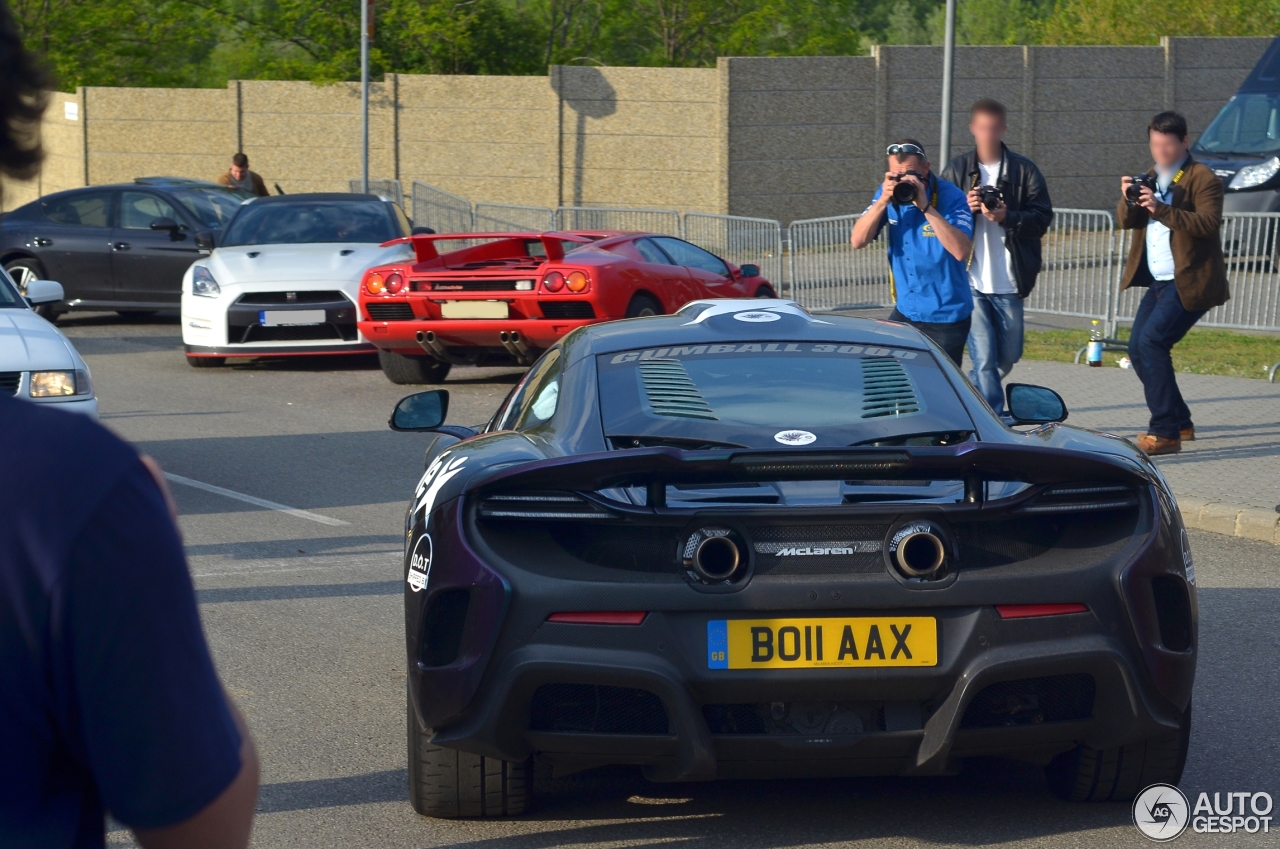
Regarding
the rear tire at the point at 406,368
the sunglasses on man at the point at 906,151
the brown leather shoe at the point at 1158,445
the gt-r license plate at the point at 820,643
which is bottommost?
the rear tire at the point at 406,368

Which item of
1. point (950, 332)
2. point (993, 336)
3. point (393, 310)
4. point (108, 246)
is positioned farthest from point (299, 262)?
point (950, 332)

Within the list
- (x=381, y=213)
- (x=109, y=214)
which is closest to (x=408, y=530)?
(x=381, y=213)

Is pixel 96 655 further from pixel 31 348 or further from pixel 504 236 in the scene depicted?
pixel 504 236

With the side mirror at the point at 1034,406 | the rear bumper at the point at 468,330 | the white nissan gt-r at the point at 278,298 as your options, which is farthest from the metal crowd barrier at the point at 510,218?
the side mirror at the point at 1034,406

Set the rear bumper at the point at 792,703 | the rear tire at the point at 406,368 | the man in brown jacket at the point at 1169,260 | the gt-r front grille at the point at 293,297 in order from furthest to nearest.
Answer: the gt-r front grille at the point at 293,297, the rear tire at the point at 406,368, the man in brown jacket at the point at 1169,260, the rear bumper at the point at 792,703

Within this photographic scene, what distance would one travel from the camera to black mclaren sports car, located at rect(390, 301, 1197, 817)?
3.56 m

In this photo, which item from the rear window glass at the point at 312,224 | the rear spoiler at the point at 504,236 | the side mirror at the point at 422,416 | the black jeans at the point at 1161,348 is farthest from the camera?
the rear window glass at the point at 312,224

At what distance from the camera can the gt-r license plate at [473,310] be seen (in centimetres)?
1177

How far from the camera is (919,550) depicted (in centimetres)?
360

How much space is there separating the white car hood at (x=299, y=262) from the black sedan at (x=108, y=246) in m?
3.04

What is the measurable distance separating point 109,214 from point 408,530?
46.3 feet

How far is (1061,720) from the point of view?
3707 mm

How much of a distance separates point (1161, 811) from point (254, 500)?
574 centimetres

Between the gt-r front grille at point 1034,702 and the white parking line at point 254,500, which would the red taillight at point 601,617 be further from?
the white parking line at point 254,500
